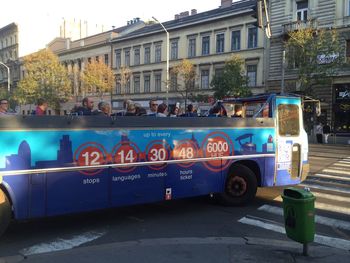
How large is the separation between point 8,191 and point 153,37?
4748cm

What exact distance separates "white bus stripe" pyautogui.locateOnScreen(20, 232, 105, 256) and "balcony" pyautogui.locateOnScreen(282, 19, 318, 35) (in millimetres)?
31580

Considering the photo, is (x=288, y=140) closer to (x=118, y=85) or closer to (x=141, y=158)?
(x=141, y=158)

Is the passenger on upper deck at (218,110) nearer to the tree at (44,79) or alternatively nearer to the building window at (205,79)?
the building window at (205,79)

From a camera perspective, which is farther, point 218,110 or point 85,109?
point 218,110

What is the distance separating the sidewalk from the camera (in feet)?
17.1

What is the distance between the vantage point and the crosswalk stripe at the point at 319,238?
20.2 ft

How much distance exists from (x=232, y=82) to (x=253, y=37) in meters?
7.87

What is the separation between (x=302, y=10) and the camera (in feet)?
121

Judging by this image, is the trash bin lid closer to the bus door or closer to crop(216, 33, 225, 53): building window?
the bus door

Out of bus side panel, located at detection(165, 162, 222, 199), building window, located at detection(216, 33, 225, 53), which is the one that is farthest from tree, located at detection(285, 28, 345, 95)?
bus side panel, located at detection(165, 162, 222, 199)

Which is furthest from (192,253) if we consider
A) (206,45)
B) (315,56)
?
(206,45)

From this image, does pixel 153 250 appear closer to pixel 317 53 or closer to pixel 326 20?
pixel 317 53

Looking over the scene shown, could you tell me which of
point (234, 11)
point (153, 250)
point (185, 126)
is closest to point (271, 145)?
point (185, 126)

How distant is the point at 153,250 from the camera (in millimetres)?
5539
